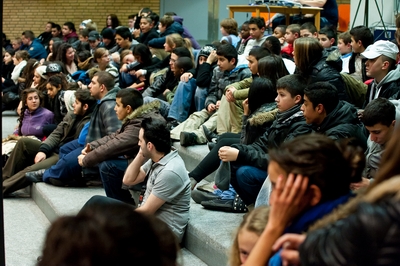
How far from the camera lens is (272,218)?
1557 mm

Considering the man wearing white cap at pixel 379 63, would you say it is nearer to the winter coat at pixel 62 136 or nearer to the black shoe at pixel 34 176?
the winter coat at pixel 62 136

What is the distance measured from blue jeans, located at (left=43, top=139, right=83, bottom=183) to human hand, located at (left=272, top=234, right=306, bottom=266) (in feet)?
13.4

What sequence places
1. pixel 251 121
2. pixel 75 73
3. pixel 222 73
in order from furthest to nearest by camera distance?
pixel 75 73 < pixel 222 73 < pixel 251 121

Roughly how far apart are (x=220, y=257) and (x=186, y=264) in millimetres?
327

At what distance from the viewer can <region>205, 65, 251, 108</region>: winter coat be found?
5570mm

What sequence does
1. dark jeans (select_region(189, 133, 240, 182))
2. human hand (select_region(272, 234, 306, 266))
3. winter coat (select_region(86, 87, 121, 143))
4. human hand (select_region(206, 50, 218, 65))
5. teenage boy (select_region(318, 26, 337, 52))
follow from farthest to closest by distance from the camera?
teenage boy (select_region(318, 26, 337, 52)) → human hand (select_region(206, 50, 218, 65)) → winter coat (select_region(86, 87, 121, 143)) → dark jeans (select_region(189, 133, 240, 182)) → human hand (select_region(272, 234, 306, 266))

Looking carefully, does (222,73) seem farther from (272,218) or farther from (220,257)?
(272,218)

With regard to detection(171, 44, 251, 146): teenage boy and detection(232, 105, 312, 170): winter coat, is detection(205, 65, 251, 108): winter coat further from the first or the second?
Result: detection(232, 105, 312, 170): winter coat

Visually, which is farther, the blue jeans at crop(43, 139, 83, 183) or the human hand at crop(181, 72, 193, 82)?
the human hand at crop(181, 72, 193, 82)

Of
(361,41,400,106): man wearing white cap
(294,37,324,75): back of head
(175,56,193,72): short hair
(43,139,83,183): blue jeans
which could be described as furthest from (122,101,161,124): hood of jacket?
(175,56,193,72): short hair

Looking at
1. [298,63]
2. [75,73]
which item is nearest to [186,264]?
[298,63]

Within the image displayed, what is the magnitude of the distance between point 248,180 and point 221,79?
2.14 m

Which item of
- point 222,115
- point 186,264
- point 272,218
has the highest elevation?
point 272,218

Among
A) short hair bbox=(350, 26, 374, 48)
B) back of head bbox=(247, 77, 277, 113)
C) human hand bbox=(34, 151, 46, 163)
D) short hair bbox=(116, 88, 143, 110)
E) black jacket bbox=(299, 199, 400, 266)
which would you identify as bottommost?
human hand bbox=(34, 151, 46, 163)
